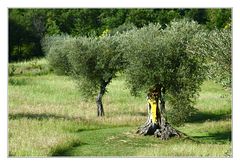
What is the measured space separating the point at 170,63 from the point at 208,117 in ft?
40.0

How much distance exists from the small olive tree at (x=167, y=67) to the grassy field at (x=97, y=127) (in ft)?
5.77

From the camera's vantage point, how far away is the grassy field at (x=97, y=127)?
23.4 m

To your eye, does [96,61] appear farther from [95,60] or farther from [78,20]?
[78,20]

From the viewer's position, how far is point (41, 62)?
78.2 meters

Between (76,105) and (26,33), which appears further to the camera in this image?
(26,33)

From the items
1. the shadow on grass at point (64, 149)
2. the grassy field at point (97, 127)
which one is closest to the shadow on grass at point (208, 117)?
the grassy field at point (97, 127)

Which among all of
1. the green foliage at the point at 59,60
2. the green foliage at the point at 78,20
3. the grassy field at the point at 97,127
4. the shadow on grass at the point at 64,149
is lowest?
the shadow on grass at the point at 64,149

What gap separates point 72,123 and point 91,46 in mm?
7609

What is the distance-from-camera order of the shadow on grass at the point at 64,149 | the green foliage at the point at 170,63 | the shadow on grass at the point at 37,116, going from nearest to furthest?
the shadow on grass at the point at 64,149 < the green foliage at the point at 170,63 < the shadow on grass at the point at 37,116

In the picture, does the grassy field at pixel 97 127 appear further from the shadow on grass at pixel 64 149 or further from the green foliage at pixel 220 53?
the green foliage at pixel 220 53

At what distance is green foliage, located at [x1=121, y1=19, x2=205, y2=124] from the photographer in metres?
27.4
